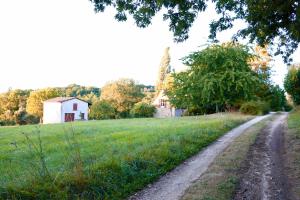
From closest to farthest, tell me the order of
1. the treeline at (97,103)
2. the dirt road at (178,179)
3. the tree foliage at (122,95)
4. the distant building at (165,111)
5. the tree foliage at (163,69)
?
the dirt road at (178,179), the distant building at (165,111), the treeline at (97,103), the tree foliage at (122,95), the tree foliage at (163,69)

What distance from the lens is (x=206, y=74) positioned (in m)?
39.6

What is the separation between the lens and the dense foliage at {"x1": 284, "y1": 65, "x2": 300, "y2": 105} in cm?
3725

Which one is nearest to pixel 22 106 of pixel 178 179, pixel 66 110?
pixel 66 110

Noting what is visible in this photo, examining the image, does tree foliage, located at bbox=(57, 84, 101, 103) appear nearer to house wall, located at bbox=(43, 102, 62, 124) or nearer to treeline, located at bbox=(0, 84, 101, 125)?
treeline, located at bbox=(0, 84, 101, 125)

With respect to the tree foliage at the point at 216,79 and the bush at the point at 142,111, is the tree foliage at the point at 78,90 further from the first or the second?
the tree foliage at the point at 216,79

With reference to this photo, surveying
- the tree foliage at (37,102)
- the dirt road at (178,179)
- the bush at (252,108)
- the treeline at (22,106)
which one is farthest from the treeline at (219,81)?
the tree foliage at (37,102)

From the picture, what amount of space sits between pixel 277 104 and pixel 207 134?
138 feet

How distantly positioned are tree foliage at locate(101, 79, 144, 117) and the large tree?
60.9m

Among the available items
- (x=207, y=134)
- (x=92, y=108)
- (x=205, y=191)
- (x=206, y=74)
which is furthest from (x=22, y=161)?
(x=92, y=108)

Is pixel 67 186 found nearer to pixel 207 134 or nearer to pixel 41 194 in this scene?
pixel 41 194

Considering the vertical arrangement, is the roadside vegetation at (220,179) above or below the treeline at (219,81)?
below

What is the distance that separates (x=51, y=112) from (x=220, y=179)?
69.1 metres

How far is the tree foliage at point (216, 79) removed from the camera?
3847 centimetres

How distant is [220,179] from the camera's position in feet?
27.5
